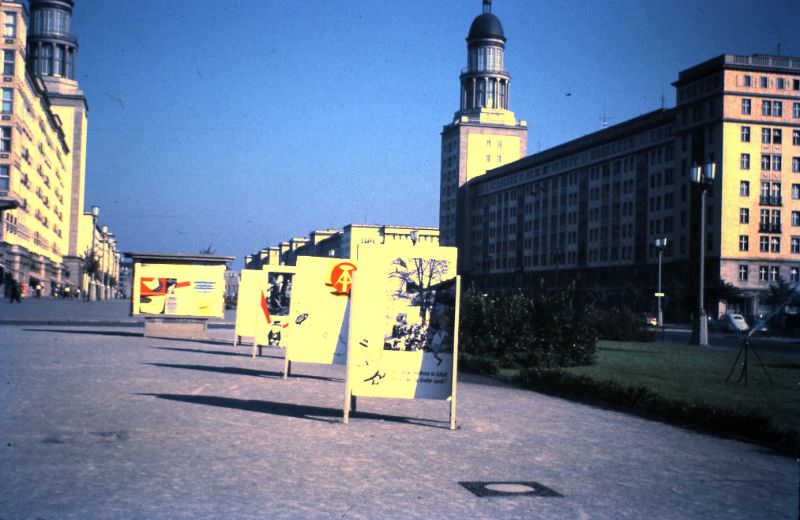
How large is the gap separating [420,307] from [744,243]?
262 ft

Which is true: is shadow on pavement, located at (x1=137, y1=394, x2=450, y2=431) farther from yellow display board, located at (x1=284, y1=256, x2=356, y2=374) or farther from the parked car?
the parked car

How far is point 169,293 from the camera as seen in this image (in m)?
30.0

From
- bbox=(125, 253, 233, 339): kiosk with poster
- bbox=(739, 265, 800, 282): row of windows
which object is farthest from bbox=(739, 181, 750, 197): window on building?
bbox=(125, 253, 233, 339): kiosk with poster

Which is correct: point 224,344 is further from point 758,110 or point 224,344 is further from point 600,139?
point 600,139

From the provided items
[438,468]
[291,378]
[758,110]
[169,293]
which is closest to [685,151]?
[758,110]

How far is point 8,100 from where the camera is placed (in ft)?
298

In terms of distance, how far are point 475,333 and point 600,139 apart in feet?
300

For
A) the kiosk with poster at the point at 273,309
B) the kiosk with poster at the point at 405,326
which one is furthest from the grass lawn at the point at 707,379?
the kiosk with poster at the point at 273,309

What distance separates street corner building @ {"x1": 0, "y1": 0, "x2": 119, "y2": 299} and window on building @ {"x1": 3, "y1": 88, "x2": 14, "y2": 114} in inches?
3.6

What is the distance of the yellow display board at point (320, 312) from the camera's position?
1461cm

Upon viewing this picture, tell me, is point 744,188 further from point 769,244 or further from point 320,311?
point 320,311

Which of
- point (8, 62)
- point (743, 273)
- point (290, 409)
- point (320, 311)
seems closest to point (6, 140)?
point (8, 62)

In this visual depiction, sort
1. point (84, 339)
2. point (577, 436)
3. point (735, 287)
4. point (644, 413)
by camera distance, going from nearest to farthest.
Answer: point (577, 436) < point (644, 413) < point (84, 339) < point (735, 287)

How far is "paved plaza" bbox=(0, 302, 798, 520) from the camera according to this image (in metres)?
6.51
